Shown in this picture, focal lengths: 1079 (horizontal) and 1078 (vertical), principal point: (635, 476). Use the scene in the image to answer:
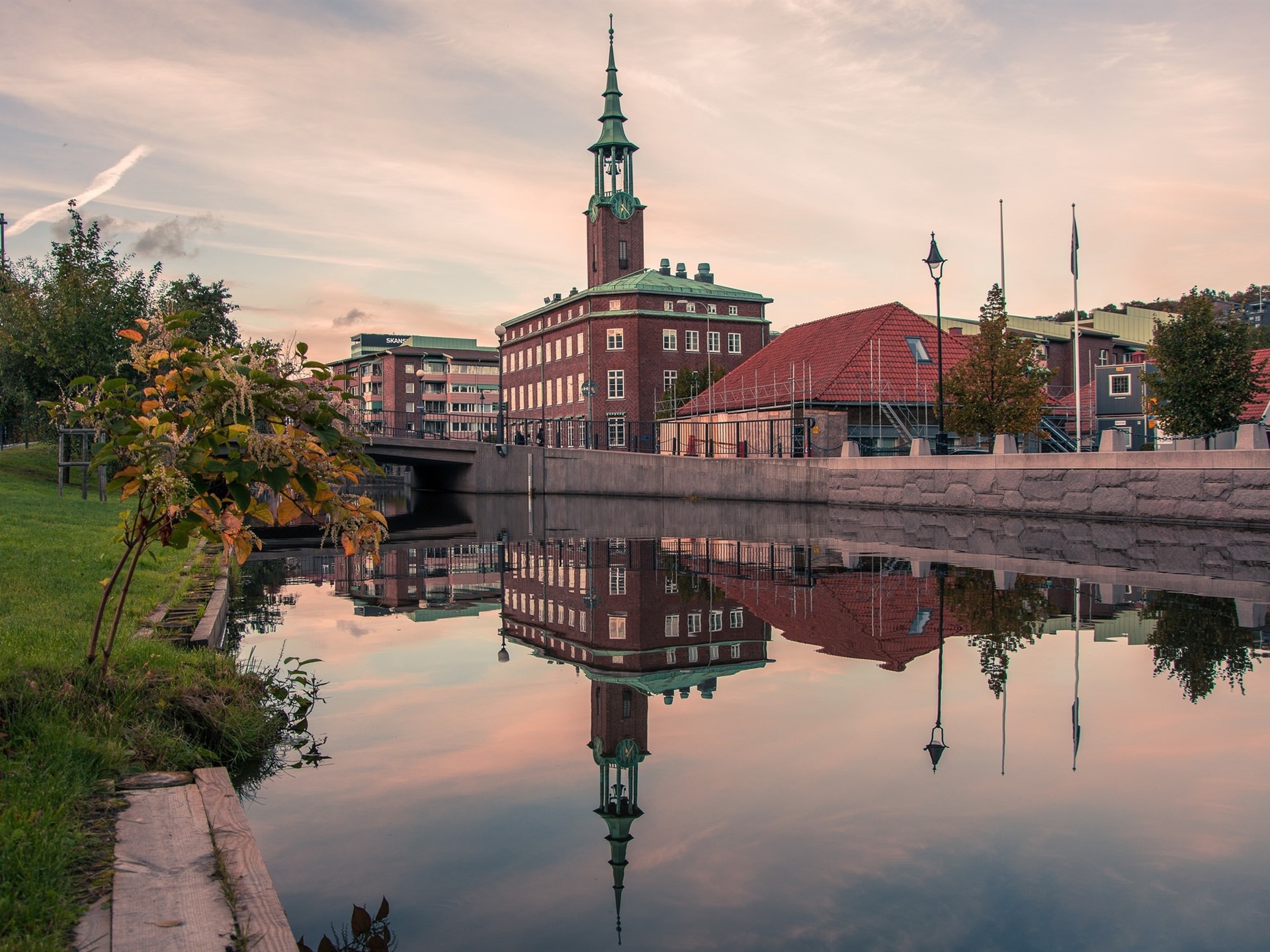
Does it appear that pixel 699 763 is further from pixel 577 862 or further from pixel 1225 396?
pixel 1225 396

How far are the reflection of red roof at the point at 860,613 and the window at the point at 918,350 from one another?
32058 mm

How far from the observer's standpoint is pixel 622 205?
8269 cm

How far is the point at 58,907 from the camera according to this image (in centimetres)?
370

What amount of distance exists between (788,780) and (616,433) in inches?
2826

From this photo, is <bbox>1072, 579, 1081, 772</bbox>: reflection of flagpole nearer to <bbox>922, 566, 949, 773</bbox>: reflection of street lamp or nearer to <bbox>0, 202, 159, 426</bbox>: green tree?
<bbox>922, 566, 949, 773</bbox>: reflection of street lamp

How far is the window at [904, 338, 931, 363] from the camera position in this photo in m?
46.4

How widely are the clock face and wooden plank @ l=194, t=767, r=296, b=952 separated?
8020 cm

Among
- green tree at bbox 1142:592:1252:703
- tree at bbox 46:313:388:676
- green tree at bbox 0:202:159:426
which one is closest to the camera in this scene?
tree at bbox 46:313:388:676

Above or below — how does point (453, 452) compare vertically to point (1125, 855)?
above

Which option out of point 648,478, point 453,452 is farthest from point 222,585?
point 453,452

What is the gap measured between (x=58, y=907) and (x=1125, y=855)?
170 inches

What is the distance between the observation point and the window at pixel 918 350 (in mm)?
46438

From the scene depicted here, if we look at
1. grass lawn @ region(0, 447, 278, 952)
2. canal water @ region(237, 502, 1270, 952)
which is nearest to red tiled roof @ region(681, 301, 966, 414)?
canal water @ region(237, 502, 1270, 952)

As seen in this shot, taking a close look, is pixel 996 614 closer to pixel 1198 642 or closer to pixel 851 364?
pixel 1198 642
